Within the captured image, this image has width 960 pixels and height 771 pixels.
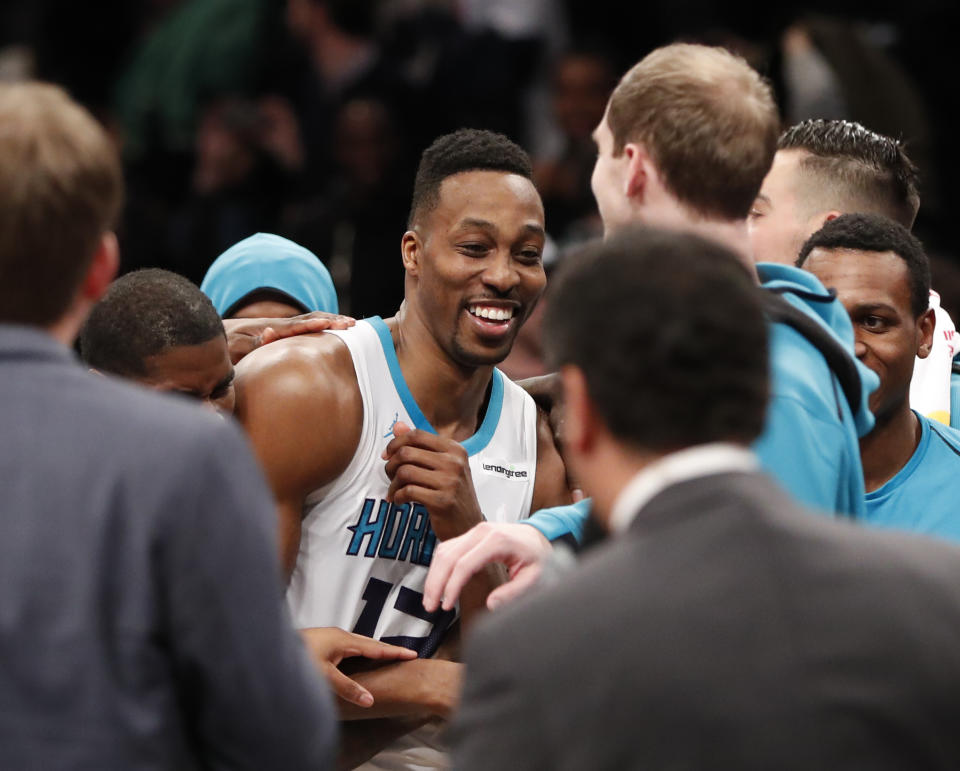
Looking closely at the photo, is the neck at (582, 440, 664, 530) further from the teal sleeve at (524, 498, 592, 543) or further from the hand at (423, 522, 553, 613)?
the teal sleeve at (524, 498, 592, 543)

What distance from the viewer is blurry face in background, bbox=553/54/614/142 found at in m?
6.84

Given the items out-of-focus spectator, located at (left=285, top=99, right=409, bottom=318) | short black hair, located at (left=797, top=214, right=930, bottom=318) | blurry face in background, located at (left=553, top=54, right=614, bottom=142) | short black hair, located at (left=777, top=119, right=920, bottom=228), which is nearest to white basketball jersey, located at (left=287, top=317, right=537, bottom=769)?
short black hair, located at (left=797, top=214, right=930, bottom=318)

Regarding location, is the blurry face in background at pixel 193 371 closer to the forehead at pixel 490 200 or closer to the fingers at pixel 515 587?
the forehead at pixel 490 200

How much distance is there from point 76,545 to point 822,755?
0.87 metres

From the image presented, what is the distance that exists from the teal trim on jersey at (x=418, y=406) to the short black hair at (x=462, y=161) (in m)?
0.32

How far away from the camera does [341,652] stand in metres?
3.16

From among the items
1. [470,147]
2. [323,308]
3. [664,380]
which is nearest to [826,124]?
[470,147]

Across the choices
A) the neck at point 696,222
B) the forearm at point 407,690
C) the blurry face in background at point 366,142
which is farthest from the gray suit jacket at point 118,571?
the blurry face in background at point 366,142

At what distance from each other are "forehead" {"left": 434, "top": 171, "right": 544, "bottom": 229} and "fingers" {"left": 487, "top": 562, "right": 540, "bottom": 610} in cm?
118

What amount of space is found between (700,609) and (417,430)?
71.4 inches

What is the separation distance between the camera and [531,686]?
1.47 meters

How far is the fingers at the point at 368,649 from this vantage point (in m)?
3.18

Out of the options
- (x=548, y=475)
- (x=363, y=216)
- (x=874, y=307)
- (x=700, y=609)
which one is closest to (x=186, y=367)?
(x=548, y=475)

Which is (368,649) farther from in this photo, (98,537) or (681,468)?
(681,468)
